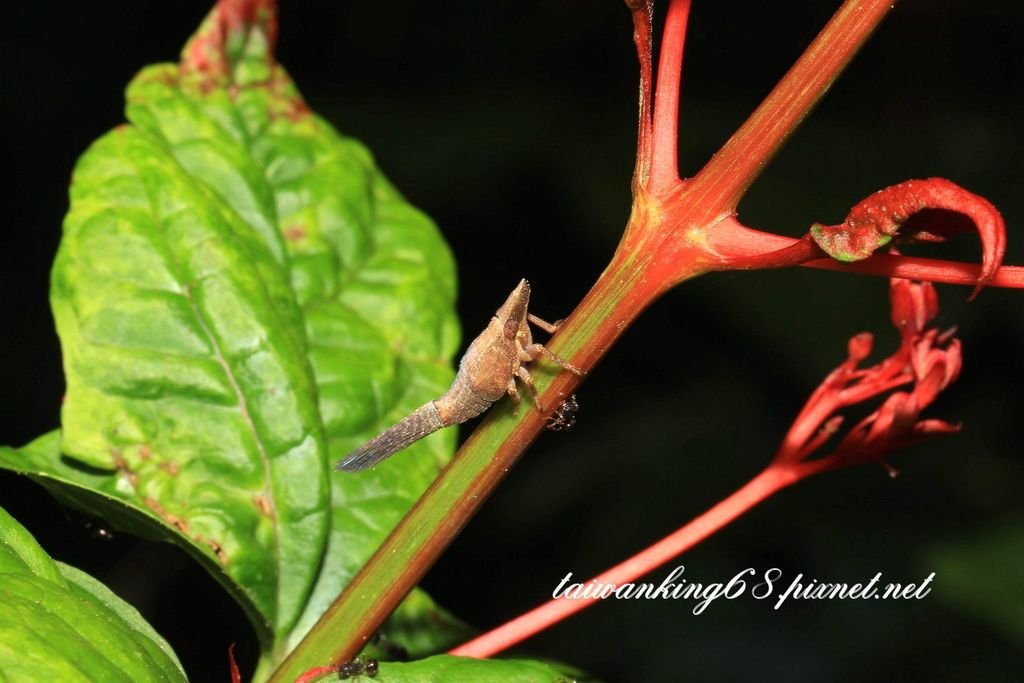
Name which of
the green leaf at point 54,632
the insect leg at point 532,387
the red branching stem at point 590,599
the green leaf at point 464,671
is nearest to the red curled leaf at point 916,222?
the insect leg at point 532,387

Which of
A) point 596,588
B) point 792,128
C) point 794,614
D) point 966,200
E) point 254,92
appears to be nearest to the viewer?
point 966,200

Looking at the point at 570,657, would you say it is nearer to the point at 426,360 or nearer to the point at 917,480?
the point at 917,480

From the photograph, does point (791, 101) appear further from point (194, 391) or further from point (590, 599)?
point (194, 391)

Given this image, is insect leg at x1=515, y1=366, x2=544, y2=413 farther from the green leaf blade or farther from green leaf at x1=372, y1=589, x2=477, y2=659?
green leaf at x1=372, y1=589, x2=477, y2=659

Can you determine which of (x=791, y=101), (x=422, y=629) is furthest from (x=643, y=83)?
(x=422, y=629)

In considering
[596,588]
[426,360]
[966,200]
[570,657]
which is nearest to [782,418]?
[570,657]

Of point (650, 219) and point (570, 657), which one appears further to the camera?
point (570, 657)

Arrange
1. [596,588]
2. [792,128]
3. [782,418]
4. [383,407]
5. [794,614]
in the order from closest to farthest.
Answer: [792,128]
[596,588]
[383,407]
[794,614]
[782,418]
